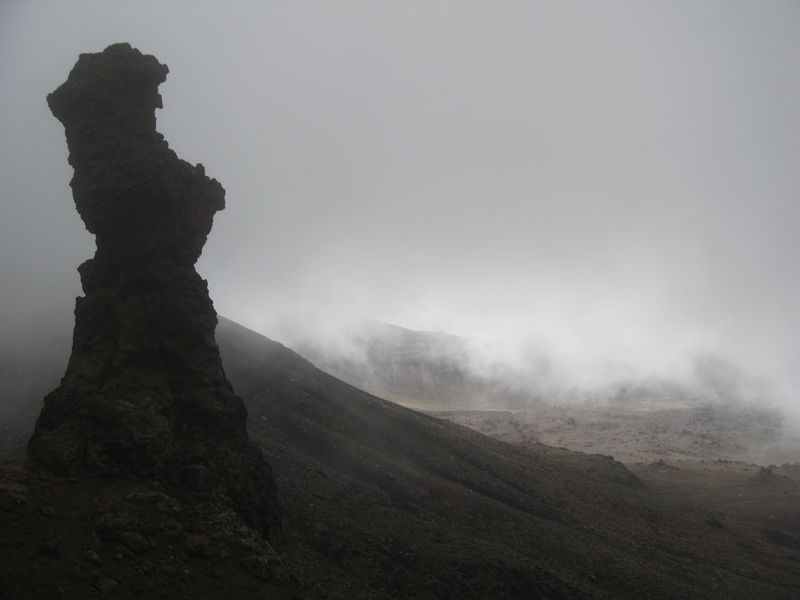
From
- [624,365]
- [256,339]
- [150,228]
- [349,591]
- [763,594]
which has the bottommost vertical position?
[349,591]

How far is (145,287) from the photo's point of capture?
1995cm

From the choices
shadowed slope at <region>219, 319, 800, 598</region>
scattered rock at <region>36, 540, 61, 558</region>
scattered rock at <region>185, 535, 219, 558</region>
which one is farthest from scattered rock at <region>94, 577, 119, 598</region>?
shadowed slope at <region>219, 319, 800, 598</region>

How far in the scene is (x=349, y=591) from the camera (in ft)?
63.4

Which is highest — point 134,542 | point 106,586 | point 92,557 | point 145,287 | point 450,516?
point 145,287

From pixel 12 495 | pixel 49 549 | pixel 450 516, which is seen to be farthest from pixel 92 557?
pixel 450 516

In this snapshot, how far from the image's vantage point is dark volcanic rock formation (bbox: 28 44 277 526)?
17.7m

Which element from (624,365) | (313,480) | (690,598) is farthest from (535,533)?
(624,365)

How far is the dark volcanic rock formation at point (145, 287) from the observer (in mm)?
17688

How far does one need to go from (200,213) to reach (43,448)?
10.3 m

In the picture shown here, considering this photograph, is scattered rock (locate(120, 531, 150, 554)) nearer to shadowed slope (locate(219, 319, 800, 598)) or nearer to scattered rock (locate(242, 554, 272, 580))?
scattered rock (locate(242, 554, 272, 580))

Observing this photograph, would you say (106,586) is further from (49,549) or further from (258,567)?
(258,567)

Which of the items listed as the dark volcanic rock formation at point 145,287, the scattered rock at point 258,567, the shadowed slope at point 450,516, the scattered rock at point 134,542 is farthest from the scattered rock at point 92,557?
the shadowed slope at point 450,516

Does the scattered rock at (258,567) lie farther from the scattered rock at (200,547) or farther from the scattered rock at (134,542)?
the scattered rock at (134,542)

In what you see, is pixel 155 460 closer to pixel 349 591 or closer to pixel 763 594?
pixel 349 591
